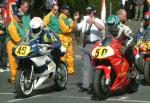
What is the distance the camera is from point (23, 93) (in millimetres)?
12117

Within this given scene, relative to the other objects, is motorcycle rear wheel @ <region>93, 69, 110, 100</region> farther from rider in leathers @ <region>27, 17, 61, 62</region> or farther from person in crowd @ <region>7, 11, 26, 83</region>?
person in crowd @ <region>7, 11, 26, 83</region>

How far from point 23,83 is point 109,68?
5.81 feet

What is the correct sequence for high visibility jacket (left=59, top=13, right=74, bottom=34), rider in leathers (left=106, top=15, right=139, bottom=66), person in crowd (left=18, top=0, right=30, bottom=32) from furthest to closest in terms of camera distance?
high visibility jacket (left=59, top=13, right=74, bottom=34) < person in crowd (left=18, top=0, right=30, bottom=32) < rider in leathers (left=106, top=15, right=139, bottom=66)

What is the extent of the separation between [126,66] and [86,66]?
115 cm

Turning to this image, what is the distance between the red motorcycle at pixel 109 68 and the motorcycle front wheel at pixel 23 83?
4.59 feet

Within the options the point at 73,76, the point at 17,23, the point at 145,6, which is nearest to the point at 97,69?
the point at 17,23

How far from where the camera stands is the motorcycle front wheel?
12.0m

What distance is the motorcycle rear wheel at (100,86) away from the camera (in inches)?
452

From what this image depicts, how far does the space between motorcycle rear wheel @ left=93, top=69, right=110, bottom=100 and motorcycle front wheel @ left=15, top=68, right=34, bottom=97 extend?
1494 mm

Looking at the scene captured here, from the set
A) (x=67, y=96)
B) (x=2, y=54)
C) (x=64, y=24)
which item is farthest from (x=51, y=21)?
(x=67, y=96)

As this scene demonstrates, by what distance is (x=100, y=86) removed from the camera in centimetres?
1158

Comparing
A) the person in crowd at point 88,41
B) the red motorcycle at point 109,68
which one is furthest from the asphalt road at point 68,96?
the person in crowd at point 88,41

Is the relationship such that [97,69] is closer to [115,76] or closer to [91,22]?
[115,76]

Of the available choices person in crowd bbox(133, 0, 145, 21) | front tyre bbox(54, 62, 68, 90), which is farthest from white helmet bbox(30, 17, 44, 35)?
person in crowd bbox(133, 0, 145, 21)
